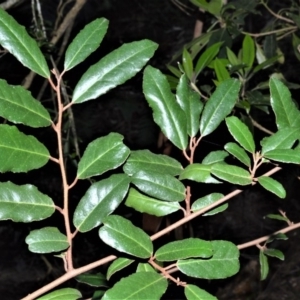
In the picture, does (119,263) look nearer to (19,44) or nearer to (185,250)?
(185,250)

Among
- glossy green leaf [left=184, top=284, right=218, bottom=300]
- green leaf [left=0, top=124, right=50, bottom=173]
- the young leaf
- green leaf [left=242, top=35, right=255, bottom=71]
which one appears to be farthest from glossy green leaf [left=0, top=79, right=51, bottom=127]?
green leaf [left=242, top=35, right=255, bottom=71]

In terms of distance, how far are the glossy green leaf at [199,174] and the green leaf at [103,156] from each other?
72 millimetres

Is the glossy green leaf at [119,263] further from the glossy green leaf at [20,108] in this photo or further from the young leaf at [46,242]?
the glossy green leaf at [20,108]

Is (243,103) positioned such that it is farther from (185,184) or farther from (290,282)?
(290,282)

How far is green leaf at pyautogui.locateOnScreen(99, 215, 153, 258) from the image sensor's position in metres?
0.50

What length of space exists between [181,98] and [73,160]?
3.21 feet

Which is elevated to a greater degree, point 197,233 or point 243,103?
point 243,103

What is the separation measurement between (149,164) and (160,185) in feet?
0.12

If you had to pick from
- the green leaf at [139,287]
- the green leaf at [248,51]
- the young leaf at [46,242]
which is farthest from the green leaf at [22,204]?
the green leaf at [248,51]

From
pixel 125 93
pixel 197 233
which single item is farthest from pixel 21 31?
pixel 125 93

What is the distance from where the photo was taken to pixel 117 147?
1.84 ft

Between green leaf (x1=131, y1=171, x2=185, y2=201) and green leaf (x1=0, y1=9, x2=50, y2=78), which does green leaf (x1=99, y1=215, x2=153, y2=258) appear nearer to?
green leaf (x1=131, y1=171, x2=185, y2=201)

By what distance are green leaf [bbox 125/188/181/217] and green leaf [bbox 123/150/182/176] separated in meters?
0.04

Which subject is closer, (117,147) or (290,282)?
(117,147)
